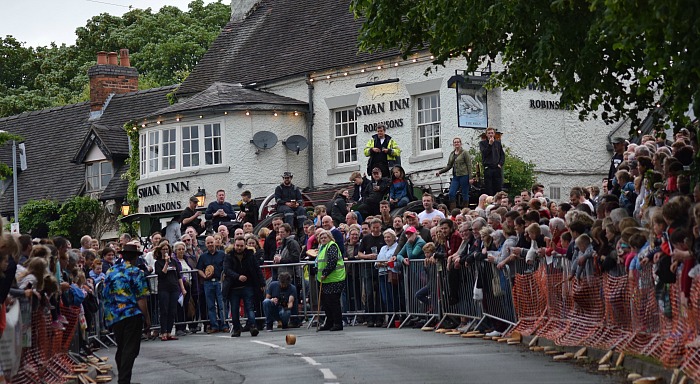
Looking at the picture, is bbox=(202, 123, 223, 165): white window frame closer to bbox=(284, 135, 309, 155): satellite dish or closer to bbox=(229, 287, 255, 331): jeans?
bbox=(284, 135, 309, 155): satellite dish

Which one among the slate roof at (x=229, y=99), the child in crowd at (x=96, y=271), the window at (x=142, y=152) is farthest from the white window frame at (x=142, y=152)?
the child in crowd at (x=96, y=271)

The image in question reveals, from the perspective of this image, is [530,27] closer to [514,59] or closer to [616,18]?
[514,59]

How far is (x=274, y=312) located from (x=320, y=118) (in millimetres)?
15811

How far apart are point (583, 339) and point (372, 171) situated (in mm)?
14131

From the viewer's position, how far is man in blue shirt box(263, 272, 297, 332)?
2798cm

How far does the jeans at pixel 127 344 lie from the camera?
720 inches

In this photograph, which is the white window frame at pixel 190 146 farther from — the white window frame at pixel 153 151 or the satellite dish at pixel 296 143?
the satellite dish at pixel 296 143

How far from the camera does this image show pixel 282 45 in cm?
4631

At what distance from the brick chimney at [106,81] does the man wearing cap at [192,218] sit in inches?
1010

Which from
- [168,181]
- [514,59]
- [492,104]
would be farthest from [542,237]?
[168,181]

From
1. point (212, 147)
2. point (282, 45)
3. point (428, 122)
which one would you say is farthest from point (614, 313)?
point (282, 45)

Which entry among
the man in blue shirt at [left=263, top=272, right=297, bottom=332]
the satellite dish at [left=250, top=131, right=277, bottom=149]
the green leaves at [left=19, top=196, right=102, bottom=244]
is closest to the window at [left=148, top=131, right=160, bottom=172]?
the satellite dish at [left=250, top=131, right=277, bottom=149]

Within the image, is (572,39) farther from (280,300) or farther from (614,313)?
(280,300)

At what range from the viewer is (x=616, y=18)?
14.3m
